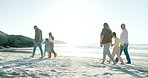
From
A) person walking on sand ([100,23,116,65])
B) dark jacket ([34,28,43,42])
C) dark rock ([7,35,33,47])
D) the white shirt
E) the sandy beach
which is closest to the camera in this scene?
the sandy beach

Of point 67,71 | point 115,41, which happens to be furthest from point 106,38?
point 67,71

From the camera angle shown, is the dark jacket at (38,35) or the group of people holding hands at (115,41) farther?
the dark jacket at (38,35)

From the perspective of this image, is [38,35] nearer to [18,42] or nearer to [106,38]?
[106,38]

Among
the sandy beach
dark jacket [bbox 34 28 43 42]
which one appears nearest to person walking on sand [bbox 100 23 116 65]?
the sandy beach

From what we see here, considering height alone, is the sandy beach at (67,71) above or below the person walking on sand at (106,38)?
below

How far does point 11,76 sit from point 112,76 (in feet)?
9.80

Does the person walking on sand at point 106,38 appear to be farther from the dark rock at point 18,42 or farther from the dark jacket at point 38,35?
the dark rock at point 18,42

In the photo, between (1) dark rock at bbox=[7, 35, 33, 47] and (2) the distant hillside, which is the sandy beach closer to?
(2) the distant hillside

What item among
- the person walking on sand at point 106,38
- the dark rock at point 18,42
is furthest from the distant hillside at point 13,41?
the person walking on sand at point 106,38

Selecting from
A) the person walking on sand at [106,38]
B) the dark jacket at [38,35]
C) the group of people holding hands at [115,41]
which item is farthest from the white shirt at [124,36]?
the dark jacket at [38,35]

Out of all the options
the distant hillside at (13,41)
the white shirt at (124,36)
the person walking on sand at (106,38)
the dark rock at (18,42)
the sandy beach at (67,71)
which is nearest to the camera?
A: the sandy beach at (67,71)

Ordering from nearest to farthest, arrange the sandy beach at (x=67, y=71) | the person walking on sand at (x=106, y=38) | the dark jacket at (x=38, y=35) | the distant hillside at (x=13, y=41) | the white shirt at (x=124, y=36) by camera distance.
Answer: the sandy beach at (x=67, y=71)
the person walking on sand at (x=106, y=38)
the white shirt at (x=124, y=36)
the dark jacket at (x=38, y=35)
the distant hillside at (x=13, y=41)

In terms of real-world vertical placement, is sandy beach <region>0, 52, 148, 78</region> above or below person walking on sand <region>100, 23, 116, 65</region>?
below

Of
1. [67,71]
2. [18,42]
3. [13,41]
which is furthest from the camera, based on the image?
[18,42]
